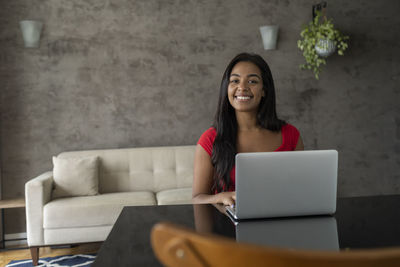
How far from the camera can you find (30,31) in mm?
3781

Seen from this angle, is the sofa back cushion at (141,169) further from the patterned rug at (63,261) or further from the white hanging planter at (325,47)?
the white hanging planter at (325,47)

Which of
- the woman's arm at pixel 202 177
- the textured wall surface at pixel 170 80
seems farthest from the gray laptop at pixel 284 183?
the textured wall surface at pixel 170 80

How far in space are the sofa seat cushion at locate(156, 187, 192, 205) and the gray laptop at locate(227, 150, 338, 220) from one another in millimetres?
2128

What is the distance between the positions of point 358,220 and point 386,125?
11.8 ft

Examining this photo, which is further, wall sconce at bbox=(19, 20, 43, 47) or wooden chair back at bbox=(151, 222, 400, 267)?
wall sconce at bbox=(19, 20, 43, 47)

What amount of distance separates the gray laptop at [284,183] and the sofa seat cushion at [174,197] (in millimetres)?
2128

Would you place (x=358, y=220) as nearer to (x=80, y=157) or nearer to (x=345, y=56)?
(x=80, y=157)

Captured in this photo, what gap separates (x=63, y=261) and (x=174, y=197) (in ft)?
3.40

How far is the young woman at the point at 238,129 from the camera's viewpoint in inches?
72.3

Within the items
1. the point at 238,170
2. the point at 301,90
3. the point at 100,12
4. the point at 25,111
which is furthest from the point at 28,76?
the point at 238,170

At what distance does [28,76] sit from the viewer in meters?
3.91

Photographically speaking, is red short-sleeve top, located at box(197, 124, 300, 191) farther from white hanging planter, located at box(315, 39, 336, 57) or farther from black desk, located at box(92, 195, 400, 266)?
white hanging planter, located at box(315, 39, 336, 57)

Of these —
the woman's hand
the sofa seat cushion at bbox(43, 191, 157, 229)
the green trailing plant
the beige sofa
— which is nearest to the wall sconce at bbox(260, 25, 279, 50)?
the green trailing plant

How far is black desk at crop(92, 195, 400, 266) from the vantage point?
939 millimetres
